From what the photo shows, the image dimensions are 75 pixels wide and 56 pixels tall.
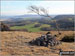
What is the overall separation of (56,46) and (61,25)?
10.6 m

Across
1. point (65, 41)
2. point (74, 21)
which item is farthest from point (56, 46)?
point (74, 21)

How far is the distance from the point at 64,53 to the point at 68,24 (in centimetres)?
1385

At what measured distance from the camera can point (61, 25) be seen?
1939cm

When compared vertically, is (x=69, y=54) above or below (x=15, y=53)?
above

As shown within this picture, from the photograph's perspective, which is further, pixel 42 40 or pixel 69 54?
pixel 42 40

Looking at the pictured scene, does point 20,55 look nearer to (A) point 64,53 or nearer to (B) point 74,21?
(A) point 64,53

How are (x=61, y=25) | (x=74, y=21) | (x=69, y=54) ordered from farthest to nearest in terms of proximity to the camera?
(x=61, y=25), (x=74, y=21), (x=69, y=54)

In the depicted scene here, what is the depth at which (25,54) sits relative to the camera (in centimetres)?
747

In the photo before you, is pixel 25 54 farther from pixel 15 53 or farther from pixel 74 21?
pixel 74 21

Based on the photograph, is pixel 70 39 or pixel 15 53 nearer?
pixel 15 53

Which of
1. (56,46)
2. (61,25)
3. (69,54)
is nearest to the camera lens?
(69,54)

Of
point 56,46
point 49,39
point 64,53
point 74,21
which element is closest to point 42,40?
point 49,39

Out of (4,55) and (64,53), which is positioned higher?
(64,53)

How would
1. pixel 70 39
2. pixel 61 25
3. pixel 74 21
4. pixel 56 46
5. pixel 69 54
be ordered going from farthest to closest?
pixel 61 25 < pixel 74 21 < pixel 70 39 < pixel 56 46 < pixel 69 54
